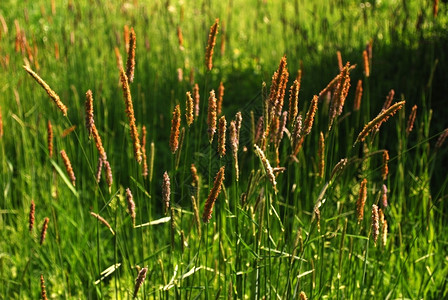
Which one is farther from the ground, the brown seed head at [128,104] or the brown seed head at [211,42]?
the brown seed head at [211,42]

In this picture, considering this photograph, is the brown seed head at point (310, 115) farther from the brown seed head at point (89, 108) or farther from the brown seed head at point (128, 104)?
the brown seed head at point (89, 108)

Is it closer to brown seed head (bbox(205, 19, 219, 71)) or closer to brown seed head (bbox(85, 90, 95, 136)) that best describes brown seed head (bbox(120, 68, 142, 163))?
brown seed head (bbox(85, 90, 95, 136))

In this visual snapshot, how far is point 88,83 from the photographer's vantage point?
4426 millimetres

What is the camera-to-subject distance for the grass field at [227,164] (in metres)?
1.56

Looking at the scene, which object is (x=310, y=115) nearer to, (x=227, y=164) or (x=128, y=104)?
(x=128, y=104)

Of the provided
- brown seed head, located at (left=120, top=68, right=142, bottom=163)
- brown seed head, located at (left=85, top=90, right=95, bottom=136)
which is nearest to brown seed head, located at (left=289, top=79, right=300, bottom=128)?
brown seed head, located at (left=120, top=68, right=142, bottom=163)

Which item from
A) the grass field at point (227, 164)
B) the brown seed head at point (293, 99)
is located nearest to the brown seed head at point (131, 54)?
the grass field at point (227, 164)

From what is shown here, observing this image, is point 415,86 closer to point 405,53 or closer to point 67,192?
point 405,53

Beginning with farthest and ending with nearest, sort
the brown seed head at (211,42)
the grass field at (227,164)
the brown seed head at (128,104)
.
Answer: the grass field at (227,164) → the brown seed head at (211,42) → the brown seed head at (128,104)

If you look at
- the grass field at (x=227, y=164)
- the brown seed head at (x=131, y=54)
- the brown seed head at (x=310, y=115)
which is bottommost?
the grass field at (x=227, y=164)

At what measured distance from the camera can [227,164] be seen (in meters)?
2.60

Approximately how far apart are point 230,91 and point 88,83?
129 centimetres

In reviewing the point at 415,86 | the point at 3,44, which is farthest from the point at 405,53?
the point at 3,44

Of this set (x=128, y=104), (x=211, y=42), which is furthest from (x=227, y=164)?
(x=128, y=104)
